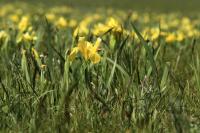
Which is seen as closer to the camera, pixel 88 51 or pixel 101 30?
pixel 88 51

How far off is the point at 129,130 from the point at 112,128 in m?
0.11

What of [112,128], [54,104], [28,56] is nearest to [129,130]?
[112,128]

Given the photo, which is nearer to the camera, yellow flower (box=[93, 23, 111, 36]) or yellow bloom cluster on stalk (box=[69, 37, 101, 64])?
yellow bloom cluster on stalk (box=[69, 37, 101, 64])

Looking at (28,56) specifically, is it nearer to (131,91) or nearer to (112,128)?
(131,91)

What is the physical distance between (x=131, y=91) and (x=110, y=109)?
32 cm

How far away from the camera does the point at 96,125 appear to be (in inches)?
107

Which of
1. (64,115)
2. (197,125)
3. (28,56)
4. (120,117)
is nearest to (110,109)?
(120,117)

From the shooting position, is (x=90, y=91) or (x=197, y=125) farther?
(x=90, y=91)

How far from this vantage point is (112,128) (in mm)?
2619

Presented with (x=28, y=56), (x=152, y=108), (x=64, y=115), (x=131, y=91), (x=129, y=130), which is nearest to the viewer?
(x=129, y=130)

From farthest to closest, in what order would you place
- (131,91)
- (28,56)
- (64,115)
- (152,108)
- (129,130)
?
1. (28,56)
2. (131,91)
3. (152,108)
4. (64,115)
5. (129,130)

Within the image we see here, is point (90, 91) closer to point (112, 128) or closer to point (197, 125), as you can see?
point (112, 128)

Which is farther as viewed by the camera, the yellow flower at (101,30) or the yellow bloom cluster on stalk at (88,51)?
the yellow flower at (101,30)

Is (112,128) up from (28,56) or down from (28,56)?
down
